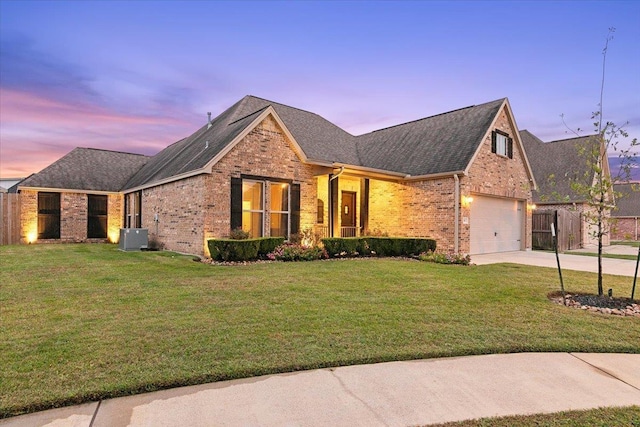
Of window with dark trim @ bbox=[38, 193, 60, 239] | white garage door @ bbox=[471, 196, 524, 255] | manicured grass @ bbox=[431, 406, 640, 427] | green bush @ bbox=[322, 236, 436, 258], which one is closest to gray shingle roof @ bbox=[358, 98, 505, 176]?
white garage door @ bbox=[471, 196, 524, 255]

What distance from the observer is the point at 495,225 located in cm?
1591

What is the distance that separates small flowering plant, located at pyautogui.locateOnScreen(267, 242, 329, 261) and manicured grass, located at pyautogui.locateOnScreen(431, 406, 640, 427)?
8688 millimetres

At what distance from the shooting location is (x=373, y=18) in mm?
12625

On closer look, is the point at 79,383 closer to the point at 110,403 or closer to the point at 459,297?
the point at 110,403

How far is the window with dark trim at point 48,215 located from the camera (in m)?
17.4

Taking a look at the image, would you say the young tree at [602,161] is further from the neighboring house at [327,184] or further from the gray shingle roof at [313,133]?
the gray shingle roof at [313,133]

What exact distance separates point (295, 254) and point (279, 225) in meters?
1.82

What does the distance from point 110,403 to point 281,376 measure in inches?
53.9

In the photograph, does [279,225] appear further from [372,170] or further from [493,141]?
[493,141]

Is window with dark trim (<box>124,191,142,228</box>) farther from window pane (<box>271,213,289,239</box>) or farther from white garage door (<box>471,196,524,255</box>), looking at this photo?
white garage door (<box>471,196,524,255</box>)

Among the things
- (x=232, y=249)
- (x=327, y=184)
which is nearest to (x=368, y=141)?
(x=327, y=184)

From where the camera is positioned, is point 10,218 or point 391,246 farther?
point 10,218

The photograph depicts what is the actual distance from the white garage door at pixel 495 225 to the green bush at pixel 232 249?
9356mm

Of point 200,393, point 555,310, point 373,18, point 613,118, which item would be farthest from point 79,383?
point 373,18
